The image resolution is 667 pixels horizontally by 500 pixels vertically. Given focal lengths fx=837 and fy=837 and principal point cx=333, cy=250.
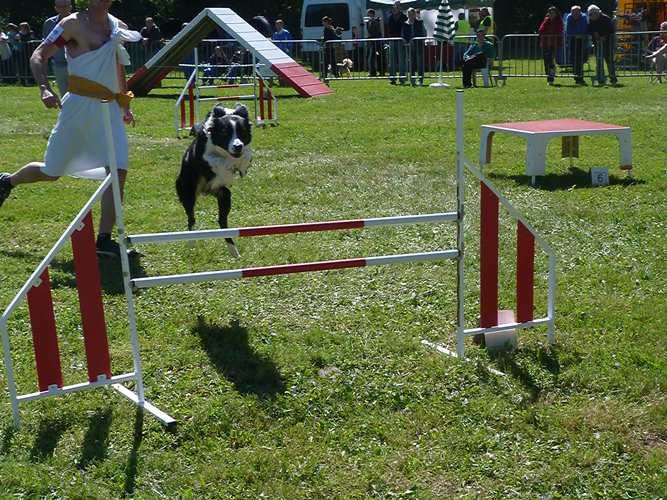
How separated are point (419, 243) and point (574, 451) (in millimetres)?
3511

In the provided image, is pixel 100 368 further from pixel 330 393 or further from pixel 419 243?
pixel 419 243

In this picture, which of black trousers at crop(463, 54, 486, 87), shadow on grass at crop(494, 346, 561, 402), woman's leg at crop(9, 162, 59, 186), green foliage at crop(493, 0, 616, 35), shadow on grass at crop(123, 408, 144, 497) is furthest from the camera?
green foliage at crop(493, 0, 616, 35)

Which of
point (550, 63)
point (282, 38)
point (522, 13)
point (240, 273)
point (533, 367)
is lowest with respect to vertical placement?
point (533, 367)

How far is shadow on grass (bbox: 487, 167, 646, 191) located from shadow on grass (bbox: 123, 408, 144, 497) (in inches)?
237

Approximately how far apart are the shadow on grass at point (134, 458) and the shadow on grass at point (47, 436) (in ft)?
1.04

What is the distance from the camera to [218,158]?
20.0ft

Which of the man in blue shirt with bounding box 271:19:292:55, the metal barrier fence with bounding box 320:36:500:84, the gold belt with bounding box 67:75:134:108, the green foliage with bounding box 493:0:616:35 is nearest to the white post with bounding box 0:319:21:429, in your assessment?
the gold belt with bounding box 67:75:134:108

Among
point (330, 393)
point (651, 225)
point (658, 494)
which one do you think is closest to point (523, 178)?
point (651, 225)

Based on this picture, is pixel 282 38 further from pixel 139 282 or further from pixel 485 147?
pixel 139 282

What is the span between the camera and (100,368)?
397cm

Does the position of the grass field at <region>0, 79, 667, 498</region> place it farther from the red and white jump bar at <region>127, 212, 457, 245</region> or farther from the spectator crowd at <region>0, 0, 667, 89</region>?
the spectator crowd at <region>0, 0, 667, 89</region>

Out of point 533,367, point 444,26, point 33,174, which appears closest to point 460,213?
point 533,367

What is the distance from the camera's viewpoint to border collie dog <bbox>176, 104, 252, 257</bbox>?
5.89 m

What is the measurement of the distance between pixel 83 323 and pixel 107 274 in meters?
2.20
